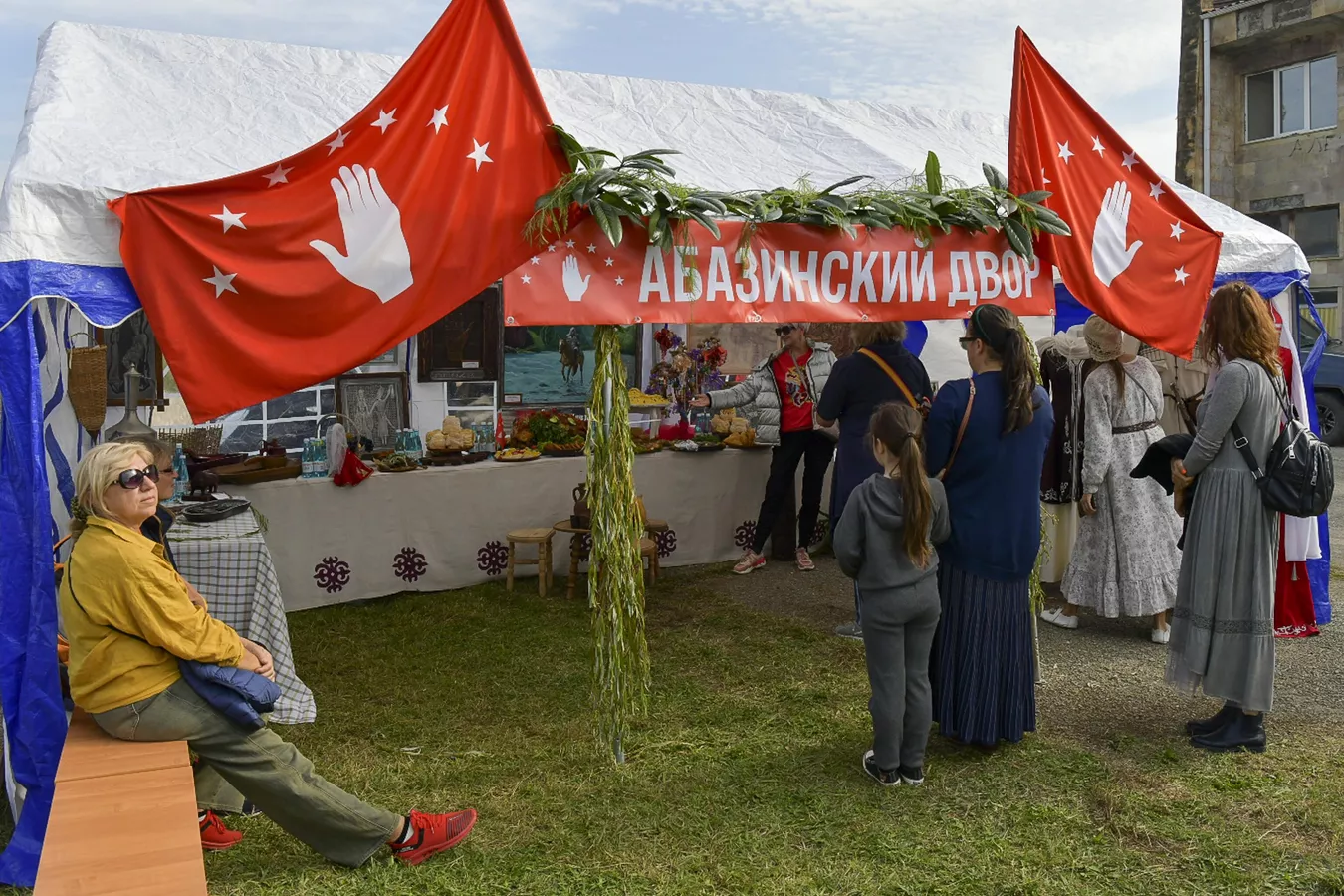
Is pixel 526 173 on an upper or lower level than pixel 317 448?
upper

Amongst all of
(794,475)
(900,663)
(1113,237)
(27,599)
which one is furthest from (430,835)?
(794,475)

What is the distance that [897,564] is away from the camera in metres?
3.92

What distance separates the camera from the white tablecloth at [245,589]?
461cm

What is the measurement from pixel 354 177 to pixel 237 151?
464mm

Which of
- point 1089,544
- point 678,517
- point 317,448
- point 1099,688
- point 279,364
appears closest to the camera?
point 279,364

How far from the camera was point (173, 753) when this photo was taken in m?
3.12

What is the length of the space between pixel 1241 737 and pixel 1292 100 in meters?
20.7

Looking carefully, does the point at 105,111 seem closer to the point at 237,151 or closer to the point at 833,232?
the point at 237,151

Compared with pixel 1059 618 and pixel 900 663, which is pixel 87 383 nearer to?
pixel 900 663

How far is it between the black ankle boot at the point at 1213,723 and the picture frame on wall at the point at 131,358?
5306 mm

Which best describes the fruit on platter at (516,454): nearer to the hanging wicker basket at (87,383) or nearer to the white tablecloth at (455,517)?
the white tablecloth at (455,517)

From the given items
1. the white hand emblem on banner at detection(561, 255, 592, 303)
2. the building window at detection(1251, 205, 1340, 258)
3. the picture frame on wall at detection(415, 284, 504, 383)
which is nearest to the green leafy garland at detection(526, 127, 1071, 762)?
the white hand emblem on banner at detection(561, 255, 592, 303)

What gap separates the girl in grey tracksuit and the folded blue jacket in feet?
6.58

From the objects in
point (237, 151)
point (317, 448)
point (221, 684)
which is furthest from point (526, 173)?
point (317, 448)
